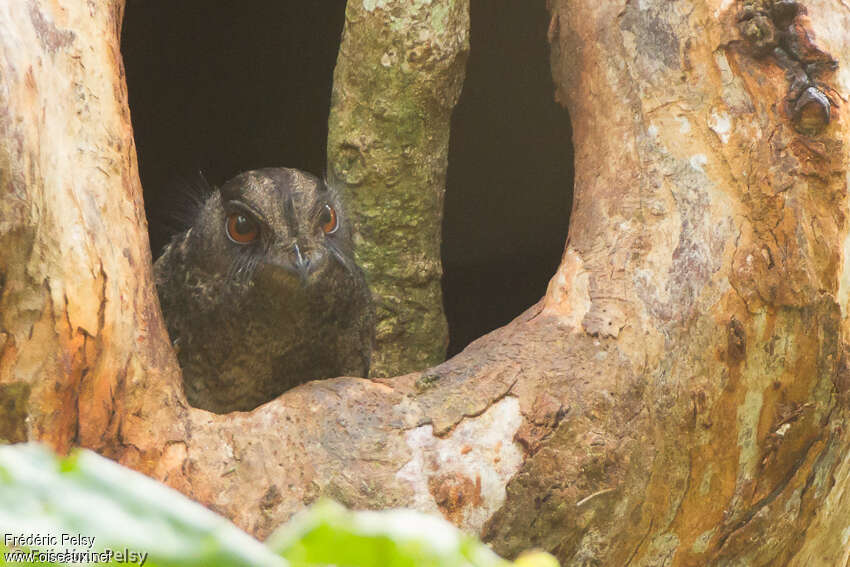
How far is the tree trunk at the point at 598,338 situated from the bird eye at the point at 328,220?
0.94 metres

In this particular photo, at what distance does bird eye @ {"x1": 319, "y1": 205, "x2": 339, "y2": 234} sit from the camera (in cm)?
338

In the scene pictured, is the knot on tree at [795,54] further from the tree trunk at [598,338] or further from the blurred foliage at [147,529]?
the blurred foliage at [147,529]

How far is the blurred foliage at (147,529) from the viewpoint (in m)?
0.50

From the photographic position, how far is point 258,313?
336 cm

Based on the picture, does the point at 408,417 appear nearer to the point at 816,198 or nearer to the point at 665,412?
the point at 665,412

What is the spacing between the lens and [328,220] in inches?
136

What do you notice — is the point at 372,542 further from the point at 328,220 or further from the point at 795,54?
the point at 328,220

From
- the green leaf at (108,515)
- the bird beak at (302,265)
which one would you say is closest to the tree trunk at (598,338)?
the bird beak at (302,265)

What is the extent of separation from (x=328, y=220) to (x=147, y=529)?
297cm

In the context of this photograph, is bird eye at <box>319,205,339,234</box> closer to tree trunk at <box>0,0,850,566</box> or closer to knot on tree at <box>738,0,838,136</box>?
tree trunk at <box>0,0,850,566</box>

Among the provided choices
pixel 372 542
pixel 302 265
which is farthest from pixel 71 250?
pixel 372 542

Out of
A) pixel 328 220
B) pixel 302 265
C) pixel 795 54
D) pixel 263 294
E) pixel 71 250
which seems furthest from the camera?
pixel 328 220

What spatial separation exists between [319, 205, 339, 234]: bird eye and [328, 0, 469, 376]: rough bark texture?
1.71 feet

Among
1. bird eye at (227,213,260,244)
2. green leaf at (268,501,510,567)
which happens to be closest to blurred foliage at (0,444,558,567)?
green leaf at (268,501,510,567)
